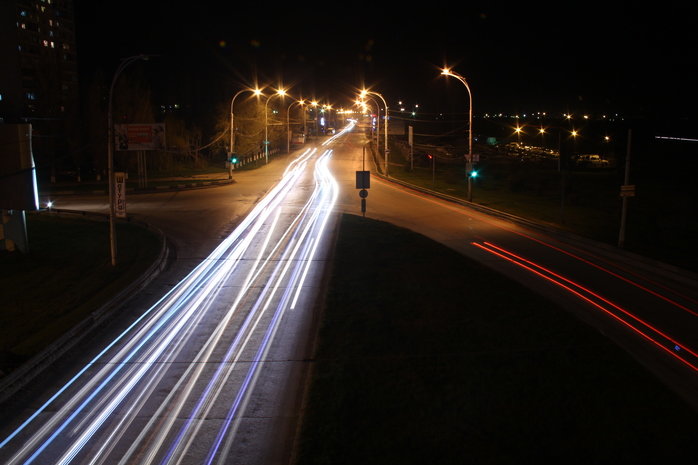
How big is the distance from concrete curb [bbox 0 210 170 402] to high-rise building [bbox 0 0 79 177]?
2015 centimetres

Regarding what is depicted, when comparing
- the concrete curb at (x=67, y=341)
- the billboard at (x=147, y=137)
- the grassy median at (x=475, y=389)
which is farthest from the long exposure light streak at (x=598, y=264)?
the billboard at (x=147, y=137)

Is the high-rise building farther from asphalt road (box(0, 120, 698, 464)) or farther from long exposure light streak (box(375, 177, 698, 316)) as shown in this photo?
long exposure light streak (box(375, 177, 698, 316))

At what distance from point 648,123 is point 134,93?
48.6 metres

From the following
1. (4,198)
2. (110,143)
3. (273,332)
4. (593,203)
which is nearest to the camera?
(273,332)

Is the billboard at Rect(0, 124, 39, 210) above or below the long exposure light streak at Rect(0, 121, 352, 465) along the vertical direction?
above

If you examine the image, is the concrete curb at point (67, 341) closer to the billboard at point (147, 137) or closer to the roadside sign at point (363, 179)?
the roadside sign at point (363, 179)

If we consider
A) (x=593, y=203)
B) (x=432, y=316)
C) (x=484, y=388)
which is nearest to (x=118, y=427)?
(x=484, y=388)

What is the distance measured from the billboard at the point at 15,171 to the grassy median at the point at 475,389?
11.6 meters

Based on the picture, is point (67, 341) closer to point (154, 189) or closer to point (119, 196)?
point (119, 196)

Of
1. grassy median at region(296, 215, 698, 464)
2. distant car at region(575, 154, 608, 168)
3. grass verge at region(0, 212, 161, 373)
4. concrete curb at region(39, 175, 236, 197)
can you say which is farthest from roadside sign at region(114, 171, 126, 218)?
distant car at region(575, 154, 608, 168)

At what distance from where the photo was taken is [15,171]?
19.1 metres

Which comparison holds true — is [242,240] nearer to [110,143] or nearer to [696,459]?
[110,143]

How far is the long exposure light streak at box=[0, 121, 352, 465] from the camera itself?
7.73m

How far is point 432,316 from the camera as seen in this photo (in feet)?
43.7
